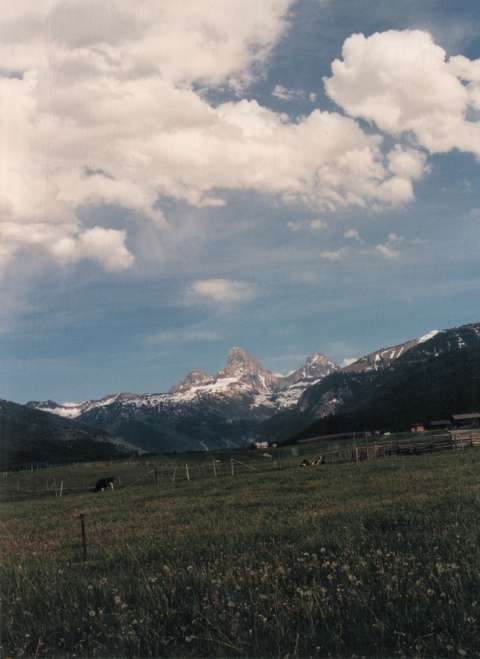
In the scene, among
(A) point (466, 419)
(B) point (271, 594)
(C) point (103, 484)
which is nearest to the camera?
(B) point (271, 594)

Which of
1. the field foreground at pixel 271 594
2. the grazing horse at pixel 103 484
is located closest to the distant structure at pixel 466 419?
the grazing horse at pixel 103 484

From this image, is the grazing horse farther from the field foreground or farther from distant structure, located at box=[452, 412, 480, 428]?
distant structure, located at box=[452, 412, 480, 428]

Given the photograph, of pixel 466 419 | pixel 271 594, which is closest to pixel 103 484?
pixel 271 594

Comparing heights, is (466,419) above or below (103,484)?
below

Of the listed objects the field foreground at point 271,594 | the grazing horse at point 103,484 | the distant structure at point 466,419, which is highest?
the field foreground at point 271,594

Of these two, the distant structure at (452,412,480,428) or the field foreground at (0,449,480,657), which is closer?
the field foreground at (0,449,480,657)

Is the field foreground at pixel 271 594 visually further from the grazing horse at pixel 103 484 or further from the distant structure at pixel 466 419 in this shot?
the distant structure at pixel 466 419

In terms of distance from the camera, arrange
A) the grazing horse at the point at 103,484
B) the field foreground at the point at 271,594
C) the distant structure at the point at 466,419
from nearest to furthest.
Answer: the field foreground at the point at 271,594, the grazing horse at the point at 103,484, the distant structure at the point at 466,419

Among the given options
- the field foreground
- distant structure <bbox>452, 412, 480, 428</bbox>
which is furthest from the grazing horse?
distant structure <bbox>452, 412, 480, 428</bbox>

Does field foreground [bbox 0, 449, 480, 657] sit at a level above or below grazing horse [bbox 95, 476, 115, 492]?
above

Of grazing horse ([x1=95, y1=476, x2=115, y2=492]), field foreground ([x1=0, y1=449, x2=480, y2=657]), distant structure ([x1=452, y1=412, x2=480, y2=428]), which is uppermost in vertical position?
field foreground ([x1=0, y1=449, x2=480, y2=657])

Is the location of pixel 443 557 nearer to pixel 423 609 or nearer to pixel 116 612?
pixel 423 609

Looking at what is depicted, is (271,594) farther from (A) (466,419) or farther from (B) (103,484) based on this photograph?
(A) (466,419)

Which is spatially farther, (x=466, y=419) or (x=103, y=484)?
(x=466, y=419)
